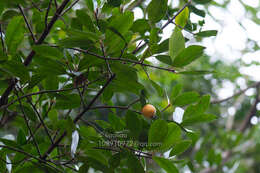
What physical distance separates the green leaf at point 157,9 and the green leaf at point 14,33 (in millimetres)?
271

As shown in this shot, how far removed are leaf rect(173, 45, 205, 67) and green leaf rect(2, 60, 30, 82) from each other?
0.30 m

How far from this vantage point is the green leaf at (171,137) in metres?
0.64

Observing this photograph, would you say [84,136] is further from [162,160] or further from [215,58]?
[215,58]

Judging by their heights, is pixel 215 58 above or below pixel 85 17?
below

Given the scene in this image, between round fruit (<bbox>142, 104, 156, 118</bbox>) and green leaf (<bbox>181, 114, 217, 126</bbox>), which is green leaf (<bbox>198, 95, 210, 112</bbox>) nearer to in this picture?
green leaf (<bbox>181, 114, 217, 126</bbox>)

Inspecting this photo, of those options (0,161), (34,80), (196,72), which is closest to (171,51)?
(196,72)

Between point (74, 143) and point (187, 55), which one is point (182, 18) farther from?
point (74, 143)

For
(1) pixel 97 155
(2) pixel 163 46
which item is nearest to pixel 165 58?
(2) pixel 163 46

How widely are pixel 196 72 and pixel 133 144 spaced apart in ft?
0.70

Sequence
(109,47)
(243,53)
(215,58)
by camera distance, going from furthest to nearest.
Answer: (215,58) < (243,53) < (109,47)

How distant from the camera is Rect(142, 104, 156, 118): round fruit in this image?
2.13 feet

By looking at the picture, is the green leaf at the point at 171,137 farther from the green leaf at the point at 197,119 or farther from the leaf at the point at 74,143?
the leaf at the point at 74,143

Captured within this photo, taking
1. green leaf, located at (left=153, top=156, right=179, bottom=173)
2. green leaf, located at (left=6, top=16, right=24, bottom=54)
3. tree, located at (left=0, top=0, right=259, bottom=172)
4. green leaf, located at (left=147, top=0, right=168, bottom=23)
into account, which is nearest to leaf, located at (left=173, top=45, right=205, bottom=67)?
tree, located at (left=0, top=0, right=259, bottom=172)

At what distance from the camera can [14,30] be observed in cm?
60
